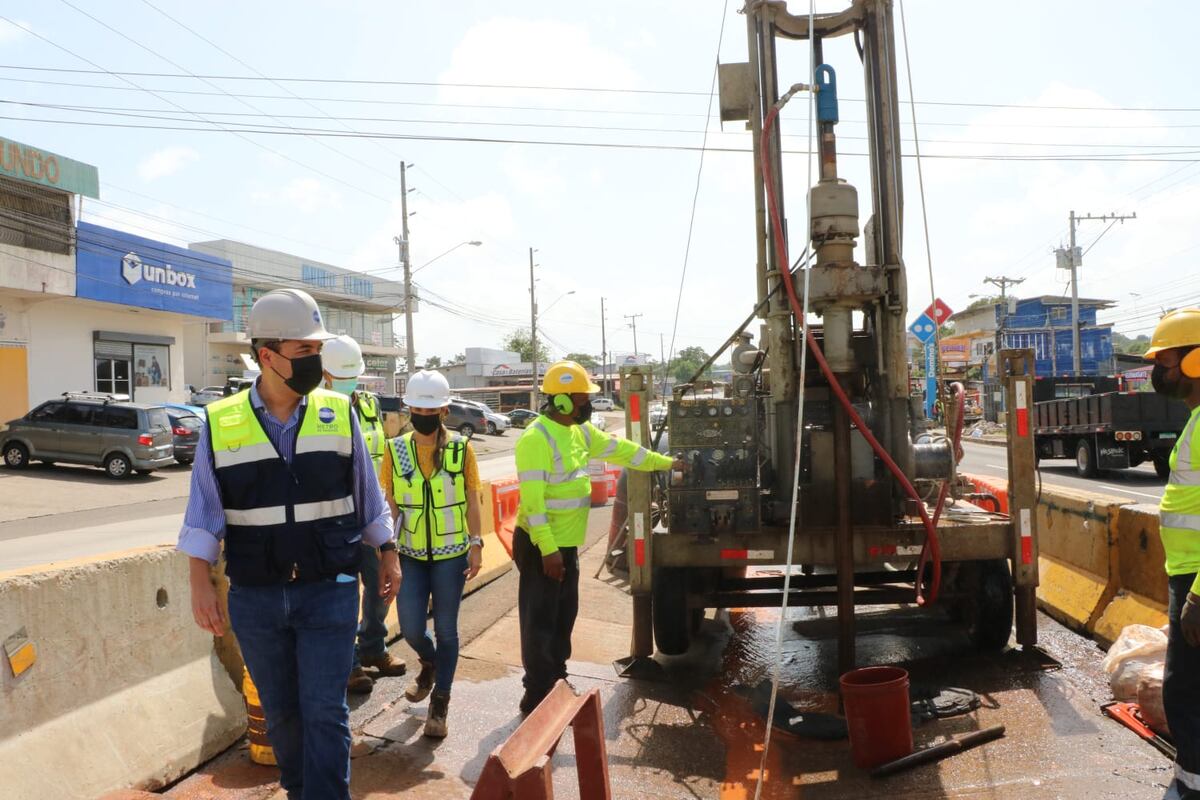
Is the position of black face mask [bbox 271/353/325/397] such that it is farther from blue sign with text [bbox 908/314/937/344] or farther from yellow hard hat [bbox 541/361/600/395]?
blue sign with text [bbox 908/314/937/344]

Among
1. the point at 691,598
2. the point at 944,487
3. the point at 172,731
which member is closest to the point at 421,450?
the point at 172,731

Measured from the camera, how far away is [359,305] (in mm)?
57000

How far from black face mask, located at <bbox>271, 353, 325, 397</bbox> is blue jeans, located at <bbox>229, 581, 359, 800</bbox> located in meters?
0.67

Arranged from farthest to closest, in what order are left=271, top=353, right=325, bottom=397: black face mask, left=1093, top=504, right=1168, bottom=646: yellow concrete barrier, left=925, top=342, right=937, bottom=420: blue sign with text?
left=925, top=342, right=937, bottom=420: blue sign with text → left=1093, top=504, right=1168, bottom=646: yellow concrete barrier → left=271, top=353, right=325, bottom=397: black face mask

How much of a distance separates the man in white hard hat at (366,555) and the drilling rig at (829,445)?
1.57m

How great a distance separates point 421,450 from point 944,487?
3.18 meters

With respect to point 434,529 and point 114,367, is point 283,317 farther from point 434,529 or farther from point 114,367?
point 114,367

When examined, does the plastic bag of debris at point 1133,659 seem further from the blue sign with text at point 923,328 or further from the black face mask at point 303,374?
the blue sign with text at point 923,328

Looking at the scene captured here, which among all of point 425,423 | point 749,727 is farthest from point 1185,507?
point 425,423

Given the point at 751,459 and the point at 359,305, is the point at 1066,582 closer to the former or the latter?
the point at 751,459

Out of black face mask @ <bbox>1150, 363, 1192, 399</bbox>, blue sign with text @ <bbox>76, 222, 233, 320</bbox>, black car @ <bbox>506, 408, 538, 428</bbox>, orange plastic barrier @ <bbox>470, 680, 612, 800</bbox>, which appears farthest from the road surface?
black car @ <bbox>506, 408, 538, 428</bbox>

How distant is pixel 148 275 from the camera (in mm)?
28109

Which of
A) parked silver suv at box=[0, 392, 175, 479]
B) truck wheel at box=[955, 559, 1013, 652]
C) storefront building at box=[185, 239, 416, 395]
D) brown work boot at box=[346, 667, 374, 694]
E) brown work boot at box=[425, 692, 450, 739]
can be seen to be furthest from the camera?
storefront building at box=[185, 239, 416, 395]

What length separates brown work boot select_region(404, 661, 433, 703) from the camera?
16.4 ft
